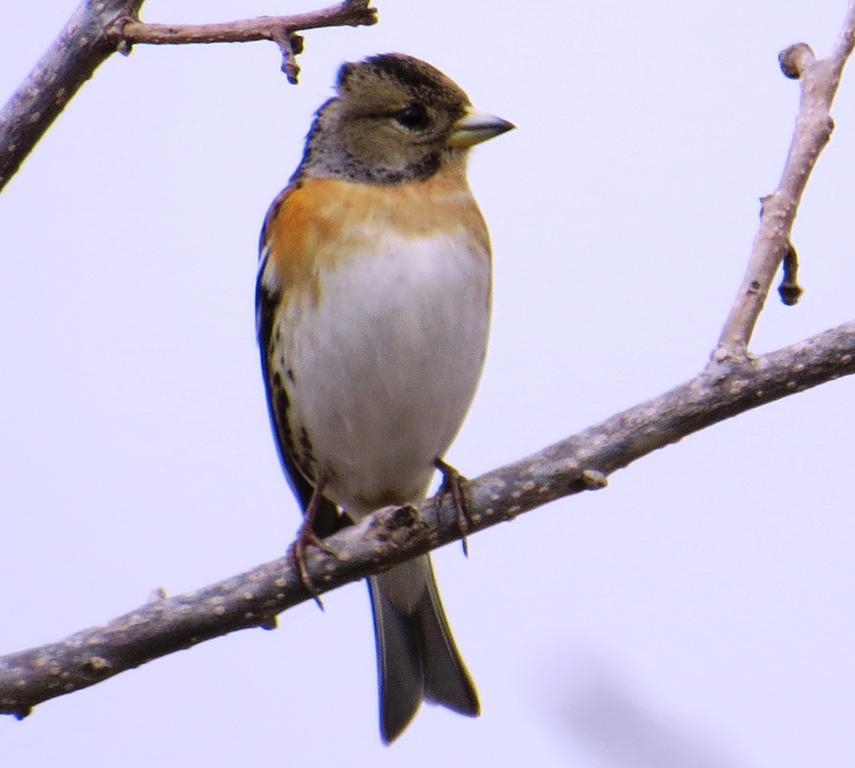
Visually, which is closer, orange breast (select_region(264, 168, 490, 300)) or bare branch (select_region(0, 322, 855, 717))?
bare branch (select_region(0, 322, 855, 717))

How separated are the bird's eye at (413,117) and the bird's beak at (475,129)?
124 millimetres

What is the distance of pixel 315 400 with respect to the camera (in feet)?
14.1

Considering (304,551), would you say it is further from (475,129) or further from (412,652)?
(475,129)

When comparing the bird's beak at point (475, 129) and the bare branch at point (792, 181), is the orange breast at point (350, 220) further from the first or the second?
the bare branch at point (792, 181)

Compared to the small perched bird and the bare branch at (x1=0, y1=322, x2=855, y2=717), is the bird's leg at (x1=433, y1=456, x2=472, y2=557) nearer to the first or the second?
the bare branch at (x1=0, y1=322, x2=855, y2=717)

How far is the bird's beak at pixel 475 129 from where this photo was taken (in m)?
4.52

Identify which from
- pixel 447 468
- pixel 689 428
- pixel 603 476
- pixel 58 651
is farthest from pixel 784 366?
pixel 58 651

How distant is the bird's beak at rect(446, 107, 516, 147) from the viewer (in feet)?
14.8

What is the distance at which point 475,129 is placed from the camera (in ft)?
14.9

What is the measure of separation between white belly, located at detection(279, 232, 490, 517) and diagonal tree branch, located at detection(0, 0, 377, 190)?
4.49 feet

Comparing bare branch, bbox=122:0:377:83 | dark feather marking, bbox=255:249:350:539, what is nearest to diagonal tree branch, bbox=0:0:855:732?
bare branch, bbox=122:0:377:83

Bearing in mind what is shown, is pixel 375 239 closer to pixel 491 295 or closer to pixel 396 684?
pixel 491 295

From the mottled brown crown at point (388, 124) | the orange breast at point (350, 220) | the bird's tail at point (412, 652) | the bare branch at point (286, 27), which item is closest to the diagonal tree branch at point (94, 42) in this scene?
the bare branch at point (286, 27)

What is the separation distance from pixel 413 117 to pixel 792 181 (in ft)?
5.95
